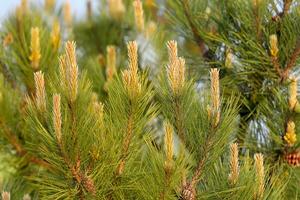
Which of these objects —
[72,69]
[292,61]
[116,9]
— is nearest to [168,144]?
[72,69]

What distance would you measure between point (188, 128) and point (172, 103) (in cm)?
7

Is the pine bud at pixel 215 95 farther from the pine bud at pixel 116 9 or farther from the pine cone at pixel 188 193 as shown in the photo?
the pine bud at pixel 116 9

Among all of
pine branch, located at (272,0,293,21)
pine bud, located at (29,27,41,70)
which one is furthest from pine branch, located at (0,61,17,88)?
pine branch, located at (272,0,293,21)

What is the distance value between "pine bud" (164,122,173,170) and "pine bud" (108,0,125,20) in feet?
5.25

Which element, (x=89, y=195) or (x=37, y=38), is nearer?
(x=89, y=195)

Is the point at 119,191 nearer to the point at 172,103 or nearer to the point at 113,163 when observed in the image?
the point at 113,163

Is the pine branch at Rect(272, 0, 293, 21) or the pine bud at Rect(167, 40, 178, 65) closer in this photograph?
the pine bud at Rect(167, 40, 178, 65)

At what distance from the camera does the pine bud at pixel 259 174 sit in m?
1.56

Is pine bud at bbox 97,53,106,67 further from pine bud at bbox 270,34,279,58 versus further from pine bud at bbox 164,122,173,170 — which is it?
pine bud at bbox 164,122,173,170

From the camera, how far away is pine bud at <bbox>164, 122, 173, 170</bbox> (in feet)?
4.94

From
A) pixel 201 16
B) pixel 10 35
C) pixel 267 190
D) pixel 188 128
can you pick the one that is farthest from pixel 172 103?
pixel 10 35

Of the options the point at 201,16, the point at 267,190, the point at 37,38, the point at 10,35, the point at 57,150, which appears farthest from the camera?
the point at 10,35

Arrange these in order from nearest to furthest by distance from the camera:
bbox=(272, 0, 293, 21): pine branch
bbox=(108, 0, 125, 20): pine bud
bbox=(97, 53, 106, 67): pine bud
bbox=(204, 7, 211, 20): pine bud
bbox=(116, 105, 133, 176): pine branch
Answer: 1. bbox=(116, 105, 133, 176): pine branch
2. bbox=(272, 0, 293, 21): pine branch
3. bbox=(204, 7, 211, 20): pine bud
4. bbox=(97, 53, 106, 67): pine bud
5. bbox=(108, 0, 125, 20): pine bud

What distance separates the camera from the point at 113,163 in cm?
162
